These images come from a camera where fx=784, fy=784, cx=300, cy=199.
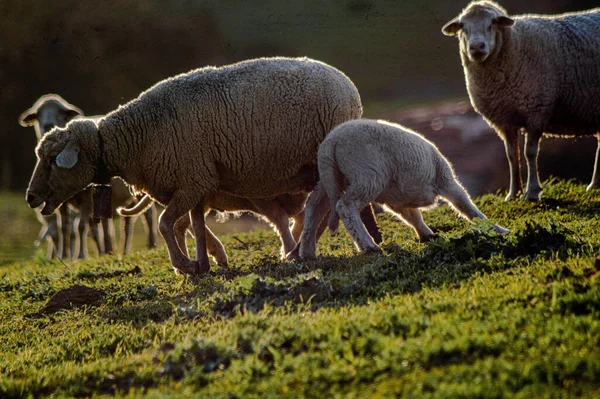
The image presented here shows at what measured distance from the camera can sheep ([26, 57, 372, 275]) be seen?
8.23 meters

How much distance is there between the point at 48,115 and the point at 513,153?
755cm

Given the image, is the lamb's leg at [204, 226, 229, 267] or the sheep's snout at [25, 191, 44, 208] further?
the lamb's leg at [204, 226, 229, 267]

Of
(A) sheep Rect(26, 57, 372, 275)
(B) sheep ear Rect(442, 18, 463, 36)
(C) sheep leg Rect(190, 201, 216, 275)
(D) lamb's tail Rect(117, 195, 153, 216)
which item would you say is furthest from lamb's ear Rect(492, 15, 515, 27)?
(D) lamb's tail Rect(117, 195, 153, 216)

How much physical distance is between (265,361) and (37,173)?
4.98 meters

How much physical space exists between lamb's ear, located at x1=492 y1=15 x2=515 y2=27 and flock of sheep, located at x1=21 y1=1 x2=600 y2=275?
0.02m

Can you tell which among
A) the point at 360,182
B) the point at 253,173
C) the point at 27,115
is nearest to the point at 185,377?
the point at 360,182

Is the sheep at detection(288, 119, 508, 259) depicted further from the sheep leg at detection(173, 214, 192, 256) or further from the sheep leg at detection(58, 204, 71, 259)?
the sheep leg at detection(58, 204, 71, 259)

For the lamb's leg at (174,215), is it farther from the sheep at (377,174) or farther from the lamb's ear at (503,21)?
the lamb's ear at (503,21)

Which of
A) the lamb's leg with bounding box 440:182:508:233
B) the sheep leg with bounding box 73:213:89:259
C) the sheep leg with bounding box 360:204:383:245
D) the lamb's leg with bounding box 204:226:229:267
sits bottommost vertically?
the sheep leg with bounding box 73:213:89:259

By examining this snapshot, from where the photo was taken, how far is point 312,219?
313 inches

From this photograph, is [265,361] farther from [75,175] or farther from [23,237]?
[23,237]

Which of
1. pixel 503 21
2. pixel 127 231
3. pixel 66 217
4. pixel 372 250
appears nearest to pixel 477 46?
pixel 503 21

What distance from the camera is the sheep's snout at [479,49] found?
9.55 meters

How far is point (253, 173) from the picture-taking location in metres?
8.47
